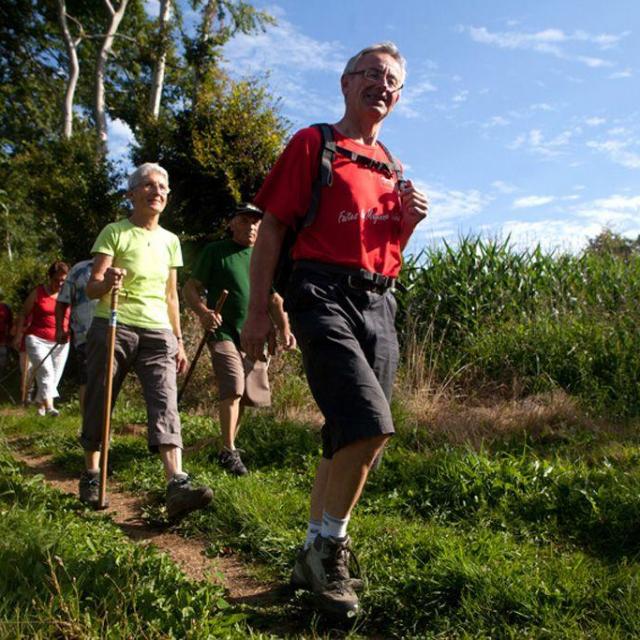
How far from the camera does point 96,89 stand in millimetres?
19547

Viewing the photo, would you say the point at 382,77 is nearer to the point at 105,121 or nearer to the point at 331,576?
the point at 331,576

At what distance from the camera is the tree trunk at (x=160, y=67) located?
56.9ft

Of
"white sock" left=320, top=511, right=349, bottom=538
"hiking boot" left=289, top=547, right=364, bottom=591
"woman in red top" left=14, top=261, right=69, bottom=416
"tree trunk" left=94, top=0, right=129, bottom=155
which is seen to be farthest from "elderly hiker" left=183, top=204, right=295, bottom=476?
"tree trunk" left=94, top=0, right=129, bottom=155

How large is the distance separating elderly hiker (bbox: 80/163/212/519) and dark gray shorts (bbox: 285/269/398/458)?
68.1 inches

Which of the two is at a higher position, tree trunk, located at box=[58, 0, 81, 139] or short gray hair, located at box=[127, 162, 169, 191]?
tree trunk, located at box=[58, 0, 81, 139]

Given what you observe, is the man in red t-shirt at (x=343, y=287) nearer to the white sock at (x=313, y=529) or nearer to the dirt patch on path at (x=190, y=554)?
the white sock at (x=313, y=529)

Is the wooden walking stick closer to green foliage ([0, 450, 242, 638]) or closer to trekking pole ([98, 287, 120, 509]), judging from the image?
trekking pole ([98, 287, 120, 509])

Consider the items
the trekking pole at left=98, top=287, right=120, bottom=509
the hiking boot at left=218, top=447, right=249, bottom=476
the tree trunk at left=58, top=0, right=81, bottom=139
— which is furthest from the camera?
the tree trunk at left=58, top=0, right=81, bottom=139

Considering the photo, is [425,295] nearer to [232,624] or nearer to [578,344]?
[578,344]

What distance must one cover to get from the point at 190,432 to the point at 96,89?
1556 centimetres

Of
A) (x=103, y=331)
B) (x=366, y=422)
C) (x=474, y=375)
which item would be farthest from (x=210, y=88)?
(x=366, y=422)

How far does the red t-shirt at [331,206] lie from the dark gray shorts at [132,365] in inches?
71.9

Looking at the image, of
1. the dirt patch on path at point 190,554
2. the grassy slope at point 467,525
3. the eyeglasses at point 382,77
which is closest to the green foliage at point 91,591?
the dirt patch on path at point 190,554

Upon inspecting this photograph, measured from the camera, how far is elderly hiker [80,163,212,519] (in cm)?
446
